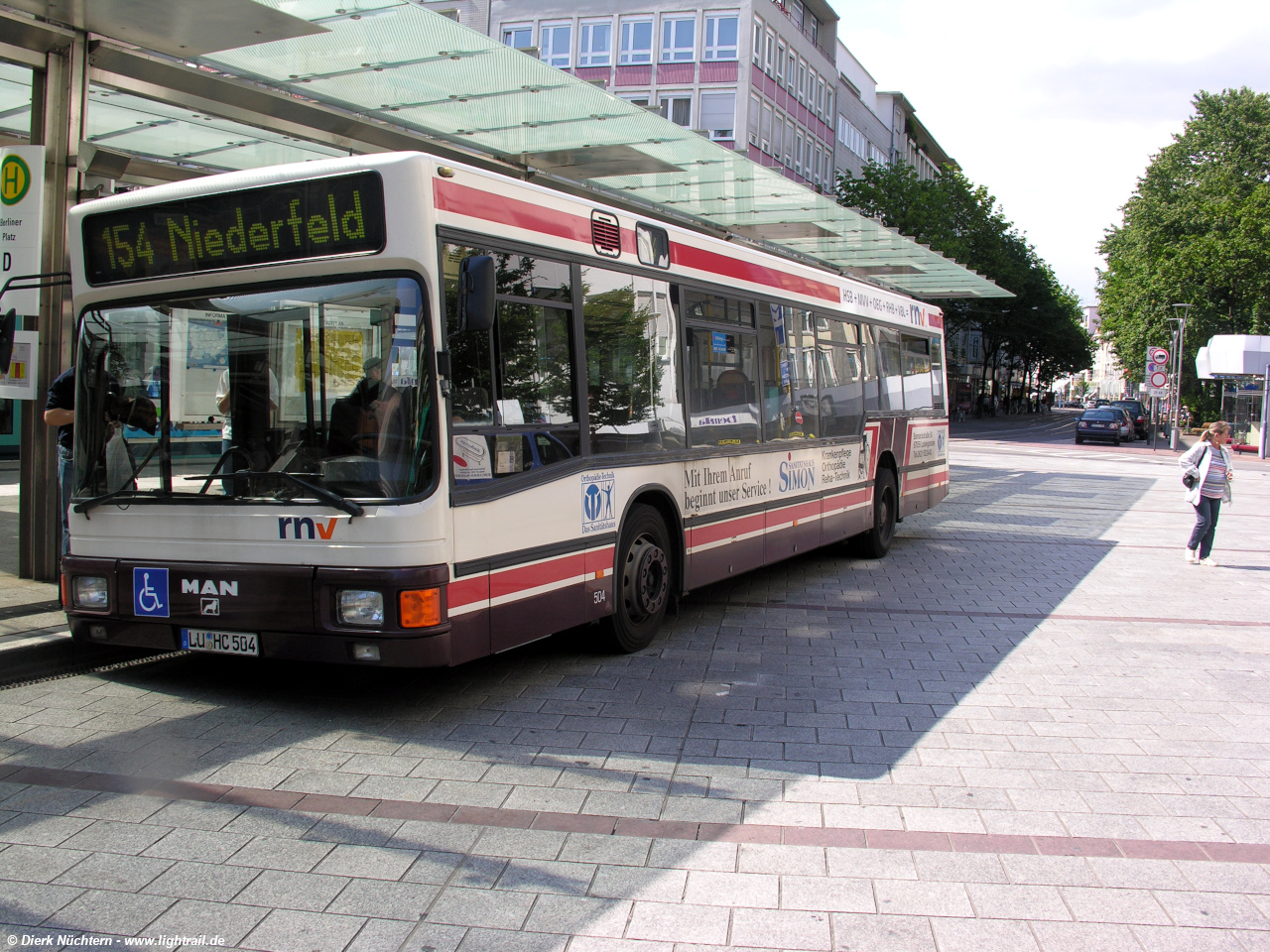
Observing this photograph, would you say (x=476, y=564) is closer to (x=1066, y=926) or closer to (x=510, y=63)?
(x=1066, y=926)

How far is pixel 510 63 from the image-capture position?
31.8ft

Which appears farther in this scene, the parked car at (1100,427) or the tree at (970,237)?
the tree at (970,237)

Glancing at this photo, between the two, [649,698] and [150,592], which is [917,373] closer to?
[649,698]

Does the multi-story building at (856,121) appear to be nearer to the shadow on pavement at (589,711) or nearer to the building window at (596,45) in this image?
the building window at (596,45)

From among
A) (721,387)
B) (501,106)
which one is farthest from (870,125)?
(721,387)

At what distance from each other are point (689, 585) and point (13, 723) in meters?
4.32

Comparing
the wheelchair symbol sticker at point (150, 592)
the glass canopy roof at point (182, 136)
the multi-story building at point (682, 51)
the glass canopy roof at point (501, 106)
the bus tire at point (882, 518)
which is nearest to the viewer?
the wheelchair symbol sticker at point (150, 592)

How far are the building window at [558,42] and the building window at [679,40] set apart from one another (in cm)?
466

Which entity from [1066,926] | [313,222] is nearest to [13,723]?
[313,222]

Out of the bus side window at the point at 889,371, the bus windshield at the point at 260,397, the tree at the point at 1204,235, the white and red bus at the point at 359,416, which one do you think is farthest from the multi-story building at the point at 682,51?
the bus windshield at the point at 260,397

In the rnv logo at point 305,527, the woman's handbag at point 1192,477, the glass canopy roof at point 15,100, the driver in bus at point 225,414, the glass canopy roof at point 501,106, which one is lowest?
the woman's handbag at point 1192,477

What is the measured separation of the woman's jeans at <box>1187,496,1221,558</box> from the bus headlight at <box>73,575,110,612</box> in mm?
11221

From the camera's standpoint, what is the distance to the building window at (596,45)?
166 feet

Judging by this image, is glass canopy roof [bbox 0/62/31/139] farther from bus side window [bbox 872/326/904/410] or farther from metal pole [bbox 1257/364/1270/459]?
metal pole [bbox 1257/364/1270/459]
